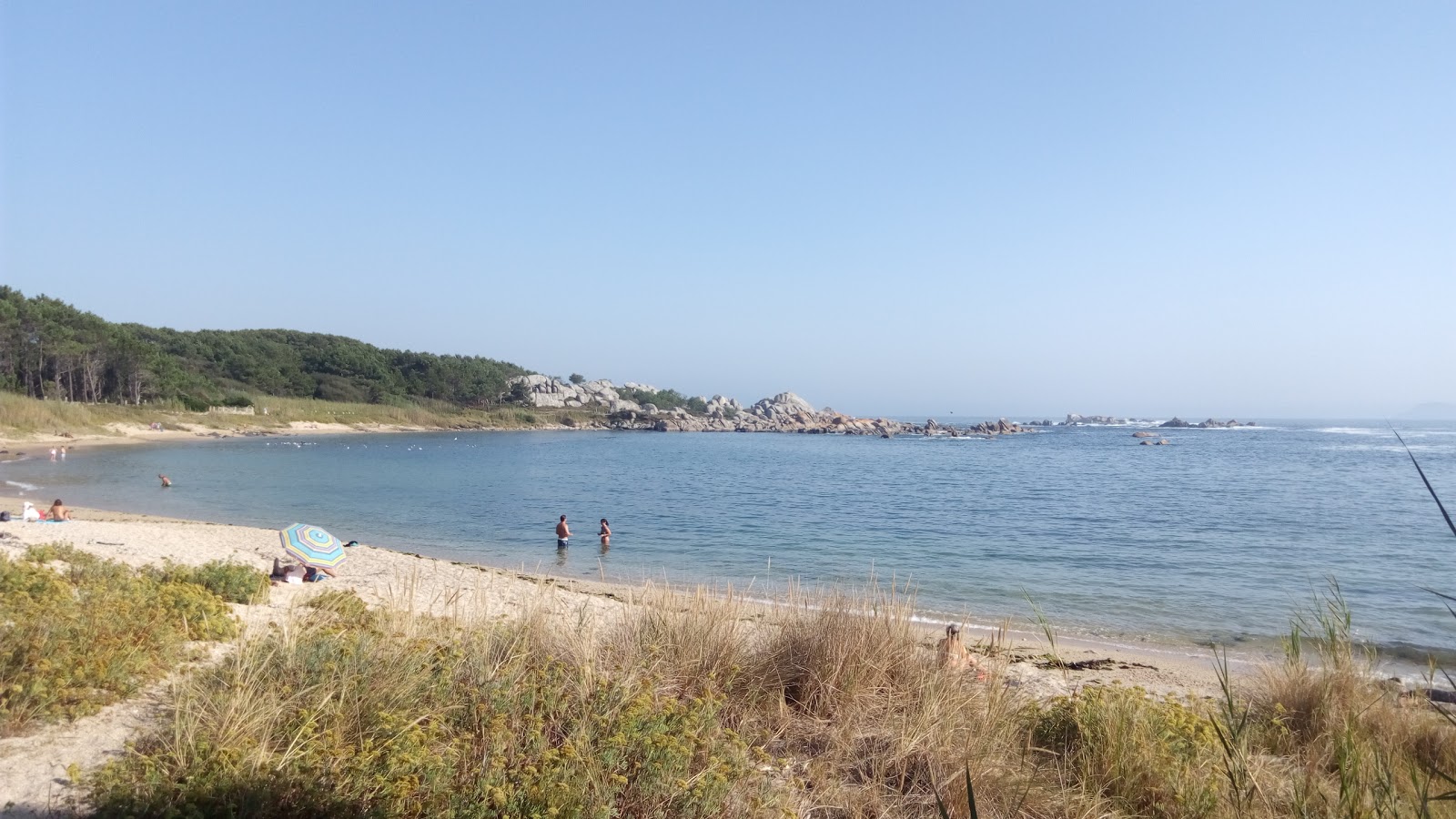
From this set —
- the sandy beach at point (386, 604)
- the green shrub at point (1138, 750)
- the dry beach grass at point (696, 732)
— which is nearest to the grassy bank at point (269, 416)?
the sandy beach at point (386, 604)

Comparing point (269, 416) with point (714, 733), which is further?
point (269, 416)

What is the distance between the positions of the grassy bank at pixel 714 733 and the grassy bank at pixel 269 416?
59346 millimetres

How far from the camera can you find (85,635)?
211 inches

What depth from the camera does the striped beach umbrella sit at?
1313 cm

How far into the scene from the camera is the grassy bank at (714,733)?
12.1 feet

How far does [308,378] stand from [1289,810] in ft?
364

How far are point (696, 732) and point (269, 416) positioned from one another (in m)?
82.5

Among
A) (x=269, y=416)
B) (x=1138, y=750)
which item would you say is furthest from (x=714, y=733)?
(x=269, y=416)

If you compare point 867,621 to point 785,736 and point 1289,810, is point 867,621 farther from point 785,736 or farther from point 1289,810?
point 1289,810

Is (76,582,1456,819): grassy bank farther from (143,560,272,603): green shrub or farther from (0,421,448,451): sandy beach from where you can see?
(0,421,448,451): sandy beach

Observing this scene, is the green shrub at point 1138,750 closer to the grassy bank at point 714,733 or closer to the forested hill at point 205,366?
the grassy bank at point 714,733

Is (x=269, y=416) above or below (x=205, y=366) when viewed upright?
below

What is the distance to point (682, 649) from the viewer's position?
586cm

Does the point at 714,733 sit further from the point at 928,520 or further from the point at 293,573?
the point at 928,520
